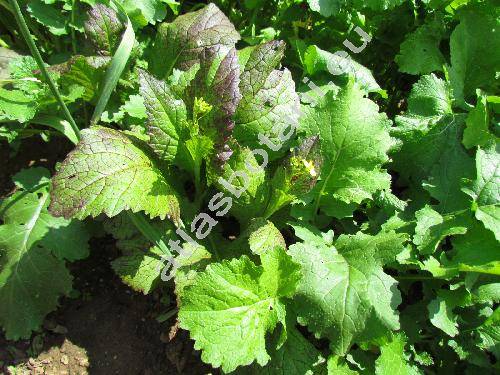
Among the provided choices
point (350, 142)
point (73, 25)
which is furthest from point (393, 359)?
point (73, 25)

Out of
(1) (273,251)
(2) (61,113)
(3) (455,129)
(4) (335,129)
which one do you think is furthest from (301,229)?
(2) (61,113)

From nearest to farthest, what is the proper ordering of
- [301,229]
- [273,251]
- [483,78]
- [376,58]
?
[273,251] < [301,229] < [483,78] < [376,58]

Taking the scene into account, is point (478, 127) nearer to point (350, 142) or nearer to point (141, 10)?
point (350, 142)

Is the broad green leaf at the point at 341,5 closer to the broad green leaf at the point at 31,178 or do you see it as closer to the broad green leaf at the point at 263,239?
the broad green leaf at the point at 263,239

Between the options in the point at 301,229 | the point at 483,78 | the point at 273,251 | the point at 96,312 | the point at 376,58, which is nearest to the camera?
the point at 273,251

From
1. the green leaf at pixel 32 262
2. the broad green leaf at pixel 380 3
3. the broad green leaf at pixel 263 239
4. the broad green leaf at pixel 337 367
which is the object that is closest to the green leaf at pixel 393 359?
the broad green leaf at pixel 337 367

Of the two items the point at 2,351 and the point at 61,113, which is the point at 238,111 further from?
the point at 2,351
